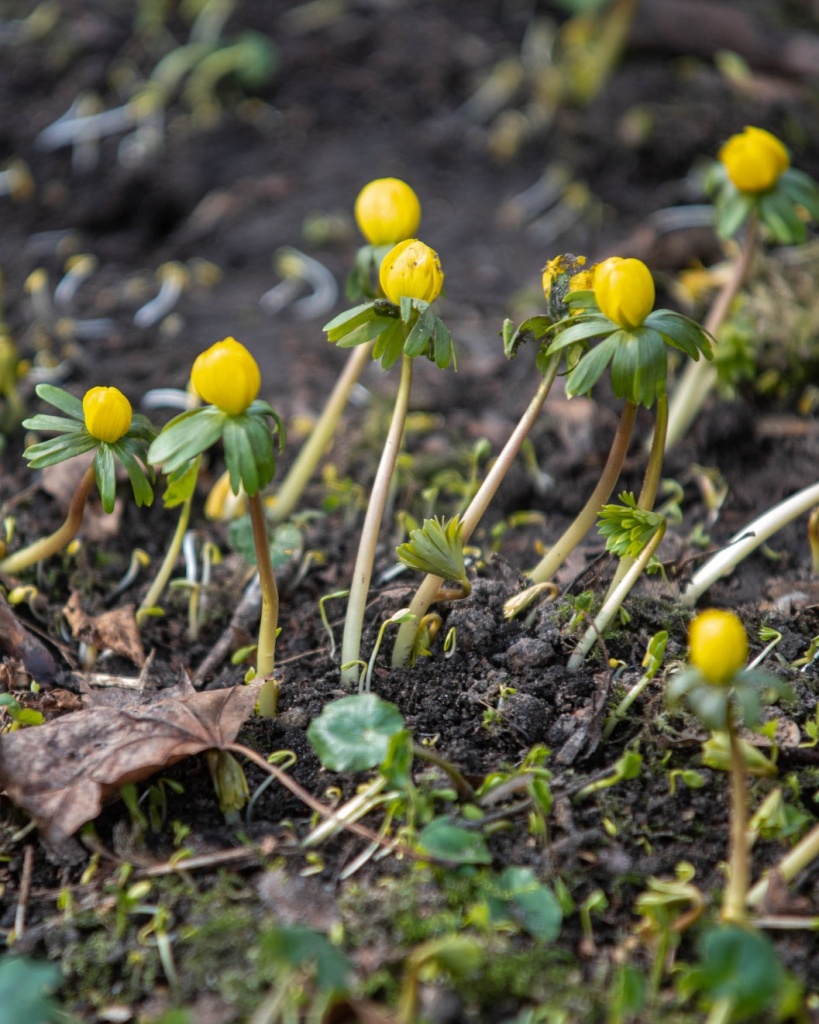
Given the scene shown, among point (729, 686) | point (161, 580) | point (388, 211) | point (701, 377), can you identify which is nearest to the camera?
point (729, 686)

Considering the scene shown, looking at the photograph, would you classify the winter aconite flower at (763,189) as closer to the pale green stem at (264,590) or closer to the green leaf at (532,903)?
the pale green stem at (264,590)

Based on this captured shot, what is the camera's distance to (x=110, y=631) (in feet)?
6.48

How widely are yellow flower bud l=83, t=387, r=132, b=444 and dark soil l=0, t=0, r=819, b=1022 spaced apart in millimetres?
524

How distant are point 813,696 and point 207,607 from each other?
1220mm

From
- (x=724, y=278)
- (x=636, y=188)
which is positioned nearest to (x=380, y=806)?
(x=724, y=278)

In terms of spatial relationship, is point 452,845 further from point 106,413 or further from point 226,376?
point 106,413

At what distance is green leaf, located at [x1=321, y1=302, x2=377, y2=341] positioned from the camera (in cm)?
165

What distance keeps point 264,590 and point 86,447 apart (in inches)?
15.5

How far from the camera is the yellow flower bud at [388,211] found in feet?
6.13

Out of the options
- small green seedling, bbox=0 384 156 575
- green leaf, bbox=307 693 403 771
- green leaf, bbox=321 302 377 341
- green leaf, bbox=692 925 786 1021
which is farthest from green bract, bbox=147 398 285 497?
green leaf, bbox=692 925 786 1021

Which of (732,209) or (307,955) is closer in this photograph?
(307,955)

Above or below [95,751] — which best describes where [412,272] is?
above

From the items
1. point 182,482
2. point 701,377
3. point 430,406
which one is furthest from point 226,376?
point 701,377

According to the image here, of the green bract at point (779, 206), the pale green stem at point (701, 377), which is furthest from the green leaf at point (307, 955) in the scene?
the green bract at point (779, 206)
